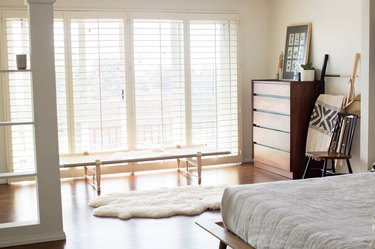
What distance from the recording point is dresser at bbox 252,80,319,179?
6.38 meters

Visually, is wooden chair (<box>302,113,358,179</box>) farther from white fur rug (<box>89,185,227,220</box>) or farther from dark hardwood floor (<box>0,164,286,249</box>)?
white fur rug (<box>89,185,227,220</box>)

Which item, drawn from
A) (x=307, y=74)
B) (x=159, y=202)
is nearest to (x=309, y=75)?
(x=307, y=74)

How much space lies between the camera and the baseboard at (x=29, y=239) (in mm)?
4297

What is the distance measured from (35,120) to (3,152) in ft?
7.72

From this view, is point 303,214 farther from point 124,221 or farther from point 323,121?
point 323,121

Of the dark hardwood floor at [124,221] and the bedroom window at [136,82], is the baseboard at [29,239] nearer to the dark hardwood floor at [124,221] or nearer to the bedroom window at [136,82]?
the dark hardwood floor at [124,221]

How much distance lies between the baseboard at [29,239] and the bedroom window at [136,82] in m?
2.23

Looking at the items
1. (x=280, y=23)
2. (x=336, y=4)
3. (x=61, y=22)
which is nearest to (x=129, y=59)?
(x=61, y=22)

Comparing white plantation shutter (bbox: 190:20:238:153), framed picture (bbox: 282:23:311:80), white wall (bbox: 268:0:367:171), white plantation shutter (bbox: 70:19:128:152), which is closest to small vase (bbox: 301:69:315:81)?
white wall (bbox: 268:0:367:171)

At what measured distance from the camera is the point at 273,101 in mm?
6688

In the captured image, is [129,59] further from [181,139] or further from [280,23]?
[280,23]

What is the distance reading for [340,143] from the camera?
5965 millimetres

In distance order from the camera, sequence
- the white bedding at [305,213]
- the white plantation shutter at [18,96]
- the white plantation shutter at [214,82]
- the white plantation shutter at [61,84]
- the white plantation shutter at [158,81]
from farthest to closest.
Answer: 1. the white plantation shutter at [214,82]
2. the white plantation shutter at [158,81]
3. the white plantation shutter at [61,84]
4. the white plantation shutter at [18,96]
5. the white bedding at [305,213]

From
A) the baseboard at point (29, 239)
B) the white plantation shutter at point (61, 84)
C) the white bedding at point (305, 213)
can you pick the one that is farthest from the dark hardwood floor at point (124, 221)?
the white bedding at point (305, 213)
